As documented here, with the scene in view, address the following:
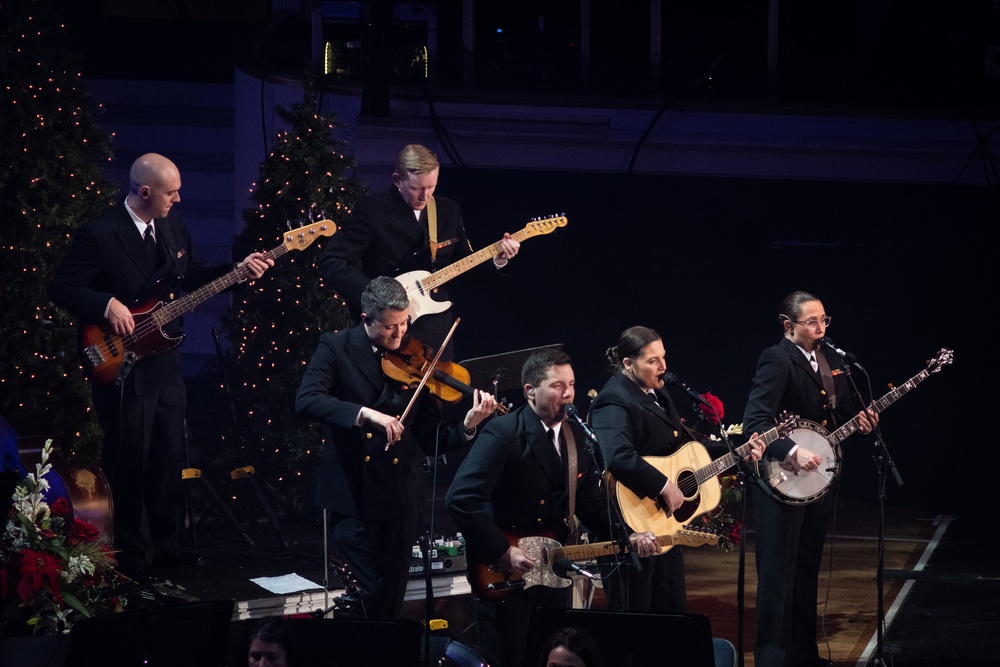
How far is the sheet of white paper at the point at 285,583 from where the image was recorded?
7383mm

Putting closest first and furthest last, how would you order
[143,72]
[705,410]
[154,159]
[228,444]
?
[705,410] < [154,159] < [228,444] < [143,72]

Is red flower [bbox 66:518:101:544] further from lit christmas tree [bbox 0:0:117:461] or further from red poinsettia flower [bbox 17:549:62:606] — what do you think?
lit christmas tree [bbox 0:0:117:461]

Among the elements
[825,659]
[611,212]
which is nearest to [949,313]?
[611,212]

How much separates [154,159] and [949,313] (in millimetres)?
7920

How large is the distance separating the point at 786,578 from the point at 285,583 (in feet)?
9.41

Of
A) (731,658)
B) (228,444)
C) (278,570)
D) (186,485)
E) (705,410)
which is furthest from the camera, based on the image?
(228,444)

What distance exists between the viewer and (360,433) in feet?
20.6

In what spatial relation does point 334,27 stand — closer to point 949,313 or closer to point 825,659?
point 949,313

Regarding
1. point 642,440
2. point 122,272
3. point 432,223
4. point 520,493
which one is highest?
point 432,223

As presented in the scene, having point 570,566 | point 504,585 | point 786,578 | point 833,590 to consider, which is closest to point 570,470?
point 570,566

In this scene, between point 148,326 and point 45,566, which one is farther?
point 148,326

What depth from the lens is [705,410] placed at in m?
6.75

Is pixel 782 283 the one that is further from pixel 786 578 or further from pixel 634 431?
pixel 634 431

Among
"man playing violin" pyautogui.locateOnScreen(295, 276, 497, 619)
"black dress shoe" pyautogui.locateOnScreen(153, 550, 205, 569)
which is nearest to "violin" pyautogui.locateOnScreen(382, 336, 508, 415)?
"man playing violin" pyautogui.locateOnScreen(295, 276, 497, 619)
